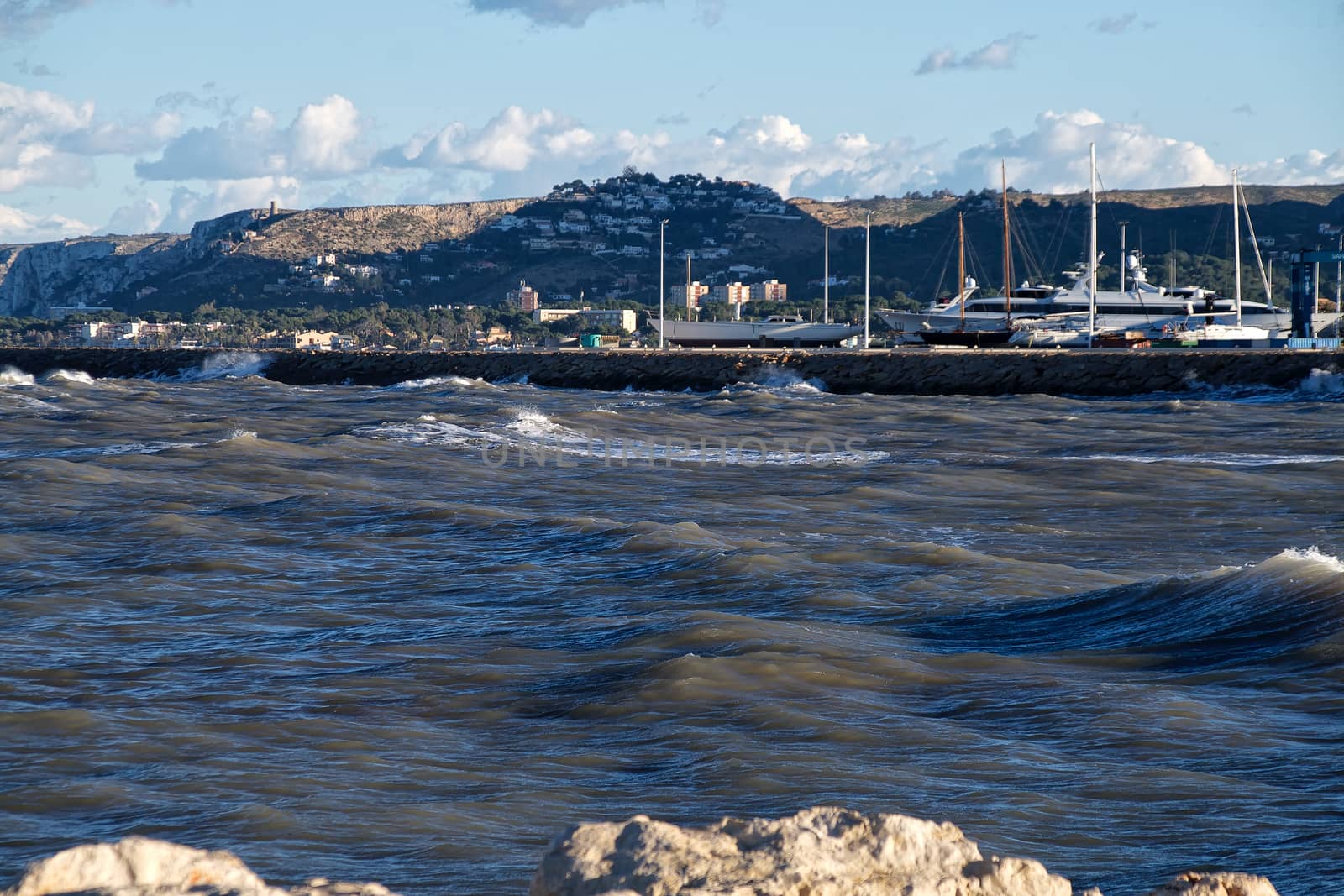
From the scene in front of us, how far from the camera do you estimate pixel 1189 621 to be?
887cm

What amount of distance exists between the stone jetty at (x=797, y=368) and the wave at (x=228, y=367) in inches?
4.0

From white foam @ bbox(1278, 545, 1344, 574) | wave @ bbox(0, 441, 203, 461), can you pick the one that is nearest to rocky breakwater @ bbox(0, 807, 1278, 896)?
white foam @ bbox(1278, 545, 1344, 574)

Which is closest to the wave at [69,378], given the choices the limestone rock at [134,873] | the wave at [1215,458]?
the wave at [1215,458]

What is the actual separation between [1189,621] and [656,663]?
3503 millimetres

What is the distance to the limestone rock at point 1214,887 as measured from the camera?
10.0ft

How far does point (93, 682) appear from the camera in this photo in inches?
289

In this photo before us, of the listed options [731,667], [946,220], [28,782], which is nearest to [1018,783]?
[731,667]

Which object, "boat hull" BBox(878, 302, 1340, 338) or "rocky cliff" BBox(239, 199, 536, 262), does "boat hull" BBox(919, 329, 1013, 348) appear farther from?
"rocky cliff" BBox(239, 199, 536, 262)

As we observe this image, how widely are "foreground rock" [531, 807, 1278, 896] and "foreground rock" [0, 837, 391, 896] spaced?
432 mm

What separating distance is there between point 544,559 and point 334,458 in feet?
30.9

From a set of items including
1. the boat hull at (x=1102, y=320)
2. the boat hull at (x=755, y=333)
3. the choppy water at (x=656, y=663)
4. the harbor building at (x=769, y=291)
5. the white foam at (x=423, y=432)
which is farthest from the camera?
the harbor building at (x=769, y=291)

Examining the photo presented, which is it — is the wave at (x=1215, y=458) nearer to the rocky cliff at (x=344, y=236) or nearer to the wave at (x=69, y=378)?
the wave at (x=69, y=378)

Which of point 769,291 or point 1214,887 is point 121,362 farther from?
point 769,291

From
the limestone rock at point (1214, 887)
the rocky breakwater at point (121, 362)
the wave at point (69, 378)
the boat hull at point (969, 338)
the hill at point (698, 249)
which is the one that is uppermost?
the hill at point (698, 249)
